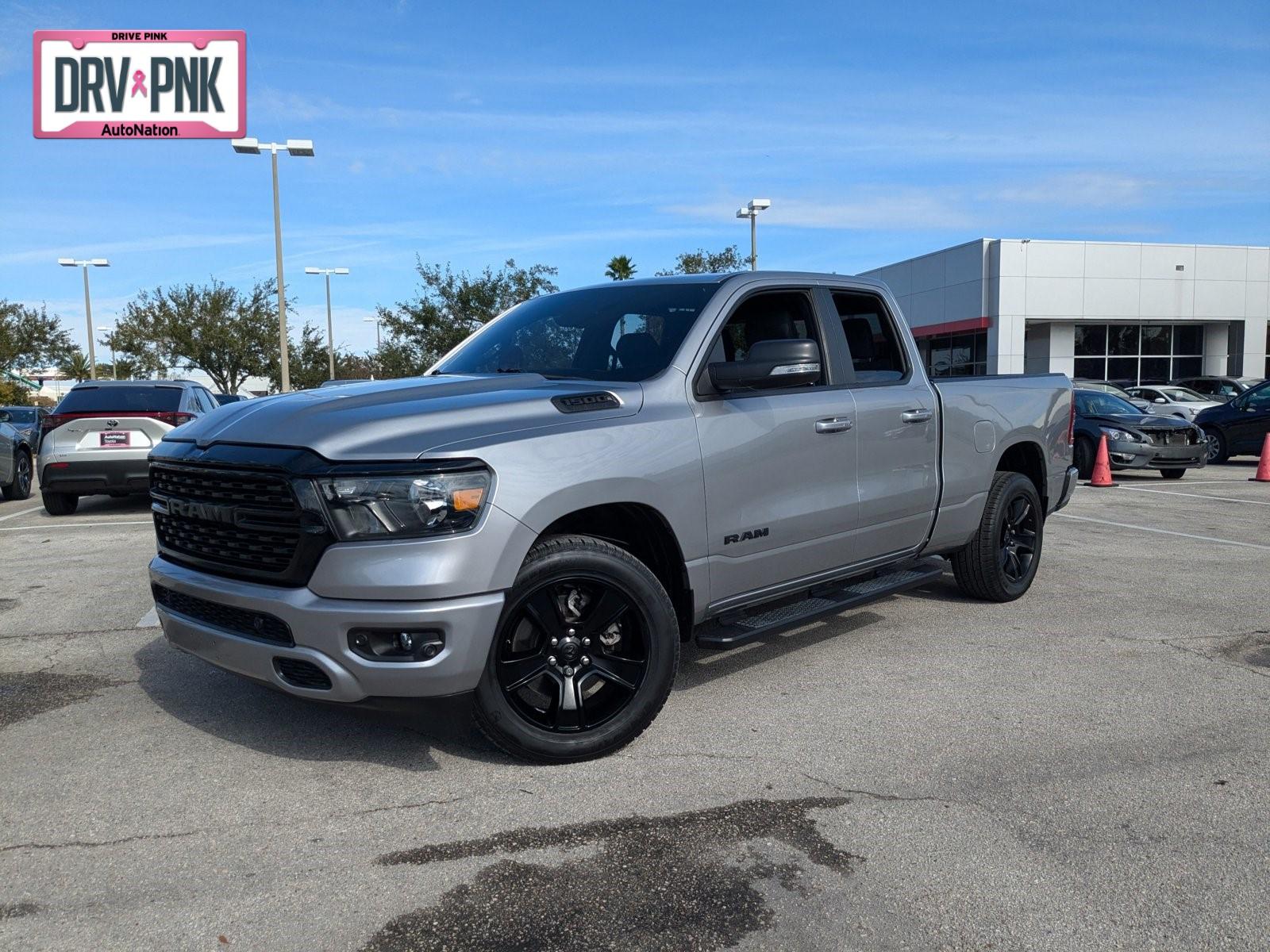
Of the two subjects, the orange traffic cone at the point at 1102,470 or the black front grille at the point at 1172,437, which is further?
the black front grille at the point at 1172,437

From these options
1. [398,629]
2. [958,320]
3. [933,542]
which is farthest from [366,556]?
[958,320]

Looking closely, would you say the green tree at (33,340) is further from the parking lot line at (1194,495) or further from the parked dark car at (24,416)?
the parking lot line at (1194,495)

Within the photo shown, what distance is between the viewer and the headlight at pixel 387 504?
342 centimetres

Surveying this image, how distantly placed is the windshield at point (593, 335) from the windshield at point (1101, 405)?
531 inches

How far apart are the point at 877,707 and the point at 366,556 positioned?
237cm

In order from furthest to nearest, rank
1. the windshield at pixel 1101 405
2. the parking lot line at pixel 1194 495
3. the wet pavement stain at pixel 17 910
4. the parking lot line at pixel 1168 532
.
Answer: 1. the windshield at pixel 1101 405
2. the parking lot line at pixel 1194 495
3. the parking lot line at pixel 1168 532
4. the wet pavement stain at pixel 17 910

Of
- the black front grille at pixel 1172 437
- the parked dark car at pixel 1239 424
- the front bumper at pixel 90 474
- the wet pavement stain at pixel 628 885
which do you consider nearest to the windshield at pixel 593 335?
the wet pavement stain at pixel 628 885

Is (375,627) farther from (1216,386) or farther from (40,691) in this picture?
(1216,386)

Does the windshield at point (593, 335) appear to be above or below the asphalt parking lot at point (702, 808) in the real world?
above

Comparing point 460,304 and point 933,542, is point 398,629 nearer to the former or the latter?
point 933,542

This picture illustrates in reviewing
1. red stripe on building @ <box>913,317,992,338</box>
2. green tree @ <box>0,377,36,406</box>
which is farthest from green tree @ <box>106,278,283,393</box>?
red stripe on building @ <box>913,317,992,338</box>

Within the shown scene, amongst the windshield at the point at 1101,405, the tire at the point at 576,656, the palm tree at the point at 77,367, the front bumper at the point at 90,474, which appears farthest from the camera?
the palm tree at the point at 77,367

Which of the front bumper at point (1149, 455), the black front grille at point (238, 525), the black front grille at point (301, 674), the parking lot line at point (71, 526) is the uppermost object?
the black front grille at point (238, 525)

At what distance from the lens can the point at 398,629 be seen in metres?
3.39
